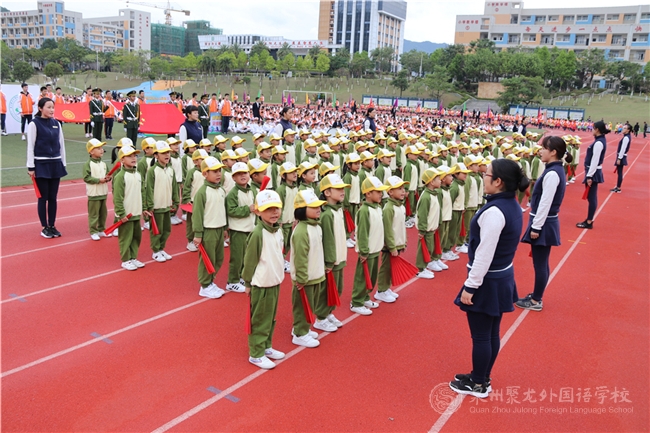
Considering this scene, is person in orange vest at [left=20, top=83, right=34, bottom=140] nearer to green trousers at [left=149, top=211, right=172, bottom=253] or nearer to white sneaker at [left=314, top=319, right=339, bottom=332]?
green trousers at [left=149, top=211, right=172, bottom=253]

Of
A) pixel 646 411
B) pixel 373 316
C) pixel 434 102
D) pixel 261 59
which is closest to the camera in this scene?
pixel 646 411

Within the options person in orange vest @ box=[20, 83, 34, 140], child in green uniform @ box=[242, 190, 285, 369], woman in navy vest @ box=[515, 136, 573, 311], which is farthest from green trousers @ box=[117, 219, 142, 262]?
person in orange vest @ box=[20, 83, 34, 140]

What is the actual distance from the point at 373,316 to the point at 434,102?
188 feet

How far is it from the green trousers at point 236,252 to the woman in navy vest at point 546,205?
353cm

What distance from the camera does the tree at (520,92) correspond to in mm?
58750

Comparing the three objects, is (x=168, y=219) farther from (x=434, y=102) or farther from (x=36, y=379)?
(x=434, y=102)

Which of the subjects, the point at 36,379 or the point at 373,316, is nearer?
the point at 36,379

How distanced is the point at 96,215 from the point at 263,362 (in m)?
5.09

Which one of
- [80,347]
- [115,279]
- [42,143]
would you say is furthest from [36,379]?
[42,143]

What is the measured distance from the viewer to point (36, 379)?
14.1 ft

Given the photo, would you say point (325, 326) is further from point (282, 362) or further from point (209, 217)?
point (209, 217)

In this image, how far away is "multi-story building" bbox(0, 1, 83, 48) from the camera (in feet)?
335

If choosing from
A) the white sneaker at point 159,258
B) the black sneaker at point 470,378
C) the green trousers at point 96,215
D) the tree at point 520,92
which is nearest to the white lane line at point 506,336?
the black sneaker at point 470,378

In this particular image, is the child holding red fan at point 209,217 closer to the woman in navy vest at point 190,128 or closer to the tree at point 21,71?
the woman in navy vest at point 190,128
